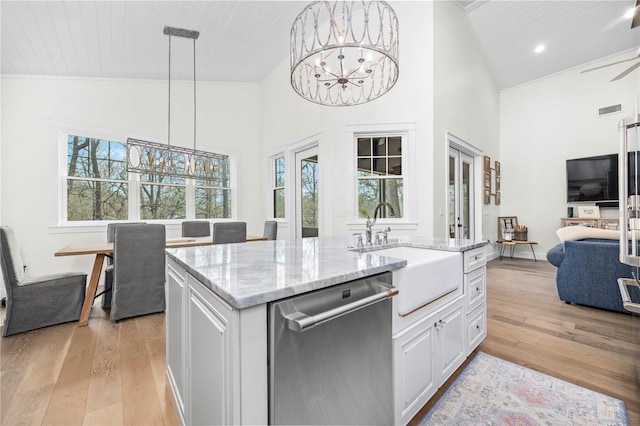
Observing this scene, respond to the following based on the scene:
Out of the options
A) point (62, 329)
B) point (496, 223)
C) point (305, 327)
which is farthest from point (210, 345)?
point (496, 223)

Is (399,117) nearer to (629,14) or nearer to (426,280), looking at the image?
(426,280)

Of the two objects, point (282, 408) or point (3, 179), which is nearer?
point (282, 408)

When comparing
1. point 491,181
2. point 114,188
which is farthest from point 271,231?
point 491,181

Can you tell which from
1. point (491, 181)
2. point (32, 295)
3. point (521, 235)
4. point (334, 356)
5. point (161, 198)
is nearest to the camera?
point (334, 356)

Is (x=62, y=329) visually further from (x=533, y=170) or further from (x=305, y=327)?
(x=533, y=170)

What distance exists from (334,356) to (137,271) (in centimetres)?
272

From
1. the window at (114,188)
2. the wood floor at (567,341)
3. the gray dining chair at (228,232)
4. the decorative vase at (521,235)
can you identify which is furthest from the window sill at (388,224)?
the decorative vase at (521,235)

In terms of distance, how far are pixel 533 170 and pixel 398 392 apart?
6739 millimetres

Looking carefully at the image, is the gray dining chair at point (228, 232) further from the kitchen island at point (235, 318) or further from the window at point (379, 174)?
the kitchen island at point (235, 318)

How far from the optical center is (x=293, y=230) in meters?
5.00

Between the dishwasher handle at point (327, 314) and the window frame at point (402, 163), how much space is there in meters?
2.77

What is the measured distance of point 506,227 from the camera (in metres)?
→ 6.15

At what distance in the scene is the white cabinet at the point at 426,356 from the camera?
134 centimetres

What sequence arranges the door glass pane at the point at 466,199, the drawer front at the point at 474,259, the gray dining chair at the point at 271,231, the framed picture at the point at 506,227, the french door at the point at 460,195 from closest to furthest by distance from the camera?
the drawer front at the point at 474,259, the gray dining chair at the point at 271,231, the french door at the point at 460,195, the door glass pane at the point at 466,199, the framed picture at the point at 506,227
